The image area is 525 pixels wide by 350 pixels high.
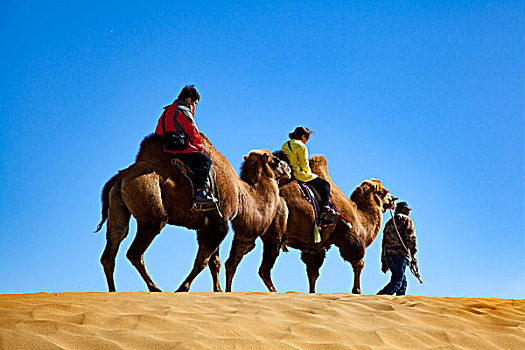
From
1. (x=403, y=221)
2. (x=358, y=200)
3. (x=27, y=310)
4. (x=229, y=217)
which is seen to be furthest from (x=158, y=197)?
(x=358, y=200)

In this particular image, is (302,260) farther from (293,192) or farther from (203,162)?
(203,162)

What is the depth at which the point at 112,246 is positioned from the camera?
8.04 m

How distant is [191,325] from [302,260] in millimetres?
8392

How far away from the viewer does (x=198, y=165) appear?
8438 mm

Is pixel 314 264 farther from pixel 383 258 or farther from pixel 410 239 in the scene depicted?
pixel 410 239

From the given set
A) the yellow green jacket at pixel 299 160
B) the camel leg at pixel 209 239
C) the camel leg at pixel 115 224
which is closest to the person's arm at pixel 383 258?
the yellow green jacket at pixel 299 160

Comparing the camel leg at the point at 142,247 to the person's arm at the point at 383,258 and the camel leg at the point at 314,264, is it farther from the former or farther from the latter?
the camel leg at the point at 314,264

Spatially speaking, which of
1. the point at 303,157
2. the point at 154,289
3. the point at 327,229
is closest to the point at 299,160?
the point at 303,157

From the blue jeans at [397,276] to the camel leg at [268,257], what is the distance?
80.7 inches

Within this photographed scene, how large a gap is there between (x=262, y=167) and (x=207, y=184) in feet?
7.89

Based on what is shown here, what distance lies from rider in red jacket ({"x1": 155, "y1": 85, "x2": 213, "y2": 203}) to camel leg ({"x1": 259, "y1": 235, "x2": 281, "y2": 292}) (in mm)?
2549

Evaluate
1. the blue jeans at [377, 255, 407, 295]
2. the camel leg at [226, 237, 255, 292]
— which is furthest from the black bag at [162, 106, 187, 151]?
the blue jeans at [377, 255, 407, 295]

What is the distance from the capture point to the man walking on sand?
11172mm

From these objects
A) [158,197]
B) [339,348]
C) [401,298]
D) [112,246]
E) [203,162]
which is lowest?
[339,348]
